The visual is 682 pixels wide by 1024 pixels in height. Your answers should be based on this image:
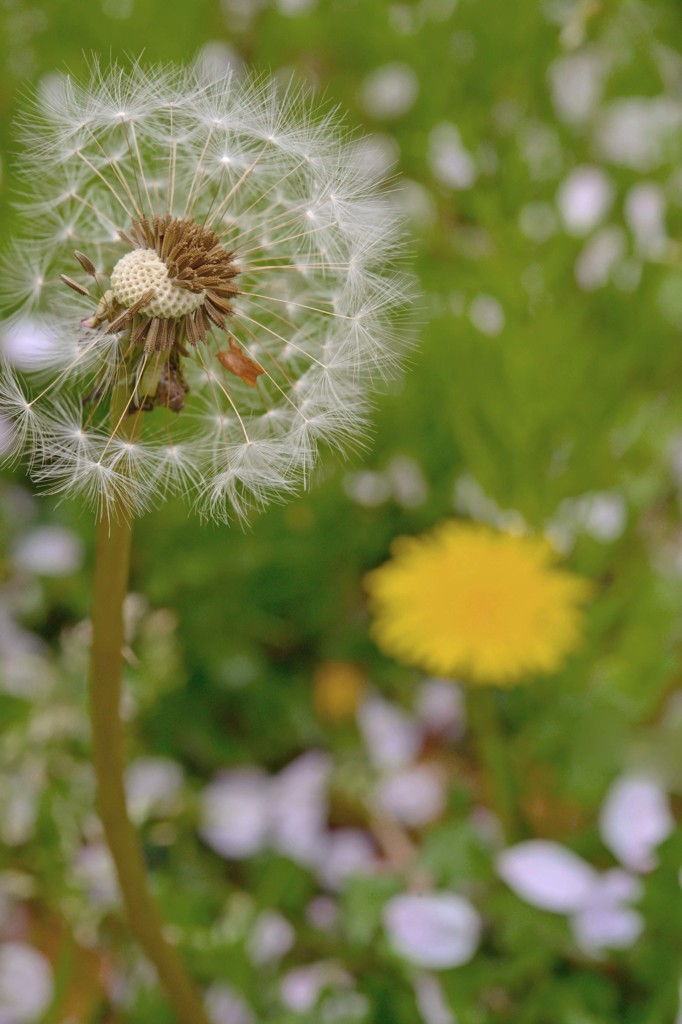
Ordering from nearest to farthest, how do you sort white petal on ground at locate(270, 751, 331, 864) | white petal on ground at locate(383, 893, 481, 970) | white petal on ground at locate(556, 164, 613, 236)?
white petal on ground at locate(383, 893, 481, 970), white petal on ground at locate(270, 751, 331, 864), white petal on ground at locate(556, 164, 613, 236)

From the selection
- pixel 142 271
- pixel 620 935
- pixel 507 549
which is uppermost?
pixel 142 271

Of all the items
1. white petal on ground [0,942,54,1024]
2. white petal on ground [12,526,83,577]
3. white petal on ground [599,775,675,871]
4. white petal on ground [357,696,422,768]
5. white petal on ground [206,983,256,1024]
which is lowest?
white petal on ground [0,942,54,1024]

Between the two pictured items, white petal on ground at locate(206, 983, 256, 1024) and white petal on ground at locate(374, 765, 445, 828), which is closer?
white petal on ground at locate(206, 983, 256, 1024)

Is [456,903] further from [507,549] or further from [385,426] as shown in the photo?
[385,426]

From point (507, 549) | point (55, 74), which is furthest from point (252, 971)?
point (55, 74)

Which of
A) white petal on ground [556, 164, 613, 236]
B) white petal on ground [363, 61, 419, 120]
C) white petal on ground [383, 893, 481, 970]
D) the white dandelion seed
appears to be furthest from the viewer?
white petal on ground [363, 61, 419, 120]

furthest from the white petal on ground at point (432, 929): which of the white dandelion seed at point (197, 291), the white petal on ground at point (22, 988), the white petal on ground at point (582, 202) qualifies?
the white petal on ground at point (582, 202)

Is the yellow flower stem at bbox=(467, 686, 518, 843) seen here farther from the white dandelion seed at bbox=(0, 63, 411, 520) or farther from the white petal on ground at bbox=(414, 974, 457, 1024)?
the white dandelion seed at bbox=(0, 63, 411, 520)

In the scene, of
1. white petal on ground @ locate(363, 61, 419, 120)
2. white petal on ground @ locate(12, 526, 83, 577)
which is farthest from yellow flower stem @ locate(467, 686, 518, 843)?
white petal on ground @ locate(363, 61, 419, 120)
